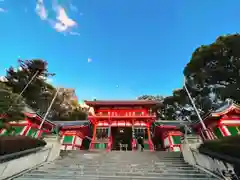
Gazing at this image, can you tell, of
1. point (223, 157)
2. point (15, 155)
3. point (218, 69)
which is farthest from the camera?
point (218, 69)

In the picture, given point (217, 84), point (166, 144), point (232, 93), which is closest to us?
point (232, 93)

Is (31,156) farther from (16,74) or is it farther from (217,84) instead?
(217,84)

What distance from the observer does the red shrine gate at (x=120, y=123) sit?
688 inches

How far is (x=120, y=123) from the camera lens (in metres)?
19.2

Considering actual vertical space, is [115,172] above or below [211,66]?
below

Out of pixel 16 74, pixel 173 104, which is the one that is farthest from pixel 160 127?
pixel 16 74

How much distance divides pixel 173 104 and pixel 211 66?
11.7 meters

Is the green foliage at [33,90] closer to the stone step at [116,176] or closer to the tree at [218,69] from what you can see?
the stone step at [116,176]

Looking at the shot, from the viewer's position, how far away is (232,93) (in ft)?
55.9

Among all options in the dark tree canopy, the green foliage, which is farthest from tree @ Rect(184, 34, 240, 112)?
the green foliage

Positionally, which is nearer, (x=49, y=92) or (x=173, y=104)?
(x=49, y=92)

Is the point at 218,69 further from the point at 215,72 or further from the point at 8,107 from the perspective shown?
the point at 8,107

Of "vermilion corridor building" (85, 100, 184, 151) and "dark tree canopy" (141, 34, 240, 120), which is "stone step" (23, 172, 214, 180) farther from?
"dark tree canopy" (141, 34, 240, 120)


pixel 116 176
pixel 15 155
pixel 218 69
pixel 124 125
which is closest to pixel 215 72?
pixel 218 69
